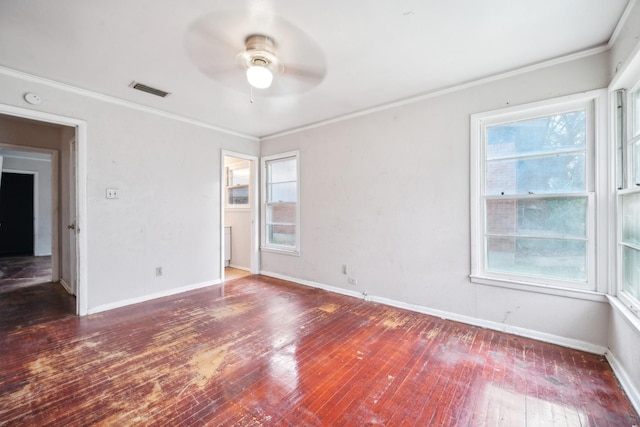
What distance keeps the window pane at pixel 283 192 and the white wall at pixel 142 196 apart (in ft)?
3.25

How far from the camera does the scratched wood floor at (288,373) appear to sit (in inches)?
64.8

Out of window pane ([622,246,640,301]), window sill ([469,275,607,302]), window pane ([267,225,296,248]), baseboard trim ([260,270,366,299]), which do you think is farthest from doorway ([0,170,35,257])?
window pane ([622,246,640,301])

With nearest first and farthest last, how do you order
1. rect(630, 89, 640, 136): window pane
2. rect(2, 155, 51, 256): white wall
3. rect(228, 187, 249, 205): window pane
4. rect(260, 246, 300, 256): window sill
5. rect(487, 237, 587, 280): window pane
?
rect(630, 89, 640, 136): window pane → rect(487, 237, 587, 280): window pane → rect(260, 246, 300, 256): window sill → rect(228, 187, 249, 205): window pane → rect(2, 155, 51, 256): white wall

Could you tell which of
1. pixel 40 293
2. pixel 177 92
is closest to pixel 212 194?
pixel 177 92

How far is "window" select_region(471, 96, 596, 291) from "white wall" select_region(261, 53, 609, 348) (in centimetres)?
13

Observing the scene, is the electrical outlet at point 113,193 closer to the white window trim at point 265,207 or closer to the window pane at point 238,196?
the white window trim at point 265,207

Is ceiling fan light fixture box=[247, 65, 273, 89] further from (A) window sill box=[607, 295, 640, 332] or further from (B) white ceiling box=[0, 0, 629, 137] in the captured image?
(A) window sill box=[607, 295, 640, 332]

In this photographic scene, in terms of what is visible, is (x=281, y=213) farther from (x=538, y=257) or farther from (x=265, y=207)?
(x=538, y=257)

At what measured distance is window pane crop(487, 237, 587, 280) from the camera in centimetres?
244

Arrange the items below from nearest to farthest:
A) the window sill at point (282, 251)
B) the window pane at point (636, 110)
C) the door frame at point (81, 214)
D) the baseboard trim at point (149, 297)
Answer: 1. the window pane at point (636, 110)
2. the door frame at point (81, 214)
3. the baseboard trim at point (149, 297)
4. the window sill at point (282, 251)

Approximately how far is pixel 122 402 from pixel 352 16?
305cm

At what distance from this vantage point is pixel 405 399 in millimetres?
1788

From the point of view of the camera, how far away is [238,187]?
5.90 meters

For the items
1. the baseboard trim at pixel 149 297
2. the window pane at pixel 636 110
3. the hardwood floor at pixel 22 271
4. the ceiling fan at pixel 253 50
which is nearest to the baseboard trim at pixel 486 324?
the window pane at pixel 636 110
